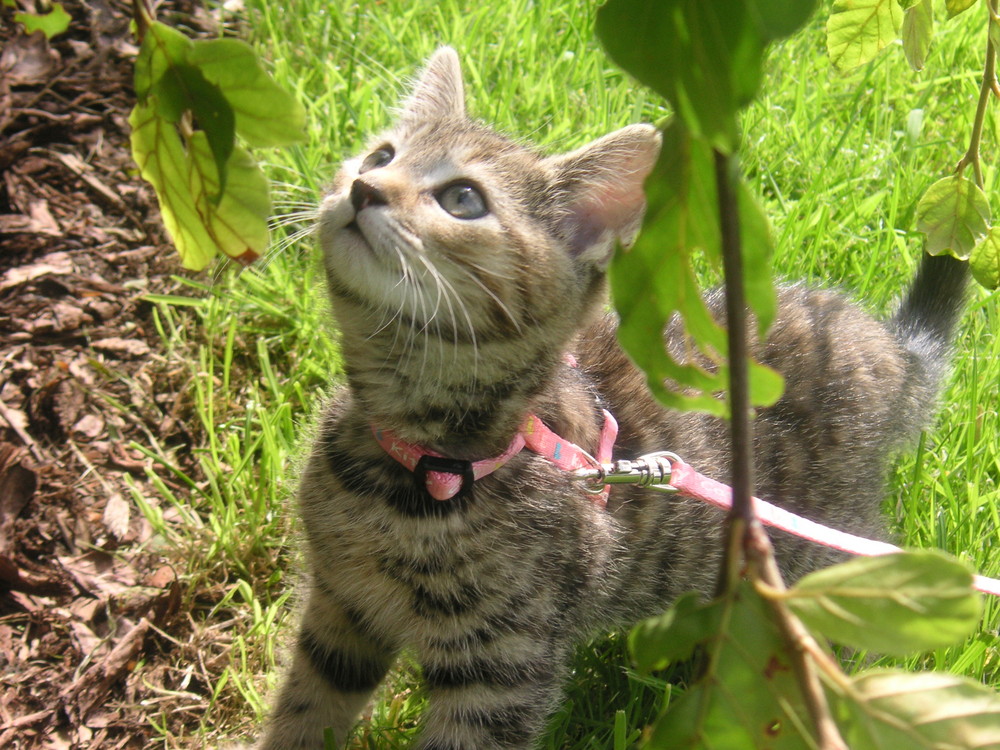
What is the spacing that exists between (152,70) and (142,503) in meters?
2.09

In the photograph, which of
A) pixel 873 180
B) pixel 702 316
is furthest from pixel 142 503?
pixel 873 180

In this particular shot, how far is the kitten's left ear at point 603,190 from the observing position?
1.82 meters

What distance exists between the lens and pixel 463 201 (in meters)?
1.86

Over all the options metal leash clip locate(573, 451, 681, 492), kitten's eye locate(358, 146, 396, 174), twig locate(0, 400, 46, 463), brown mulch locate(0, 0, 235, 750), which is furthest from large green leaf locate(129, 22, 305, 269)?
twig locate(0, 400, 46, 463)

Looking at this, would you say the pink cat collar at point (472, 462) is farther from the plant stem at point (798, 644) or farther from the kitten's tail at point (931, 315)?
the plant stem at point (798, 644)

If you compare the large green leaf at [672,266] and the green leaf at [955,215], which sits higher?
the large green leaf at [672,266]

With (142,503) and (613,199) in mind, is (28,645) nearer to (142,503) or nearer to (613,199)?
(142,503)

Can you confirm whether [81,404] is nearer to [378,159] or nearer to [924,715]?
[378,159]

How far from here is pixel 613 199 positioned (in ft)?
6.22

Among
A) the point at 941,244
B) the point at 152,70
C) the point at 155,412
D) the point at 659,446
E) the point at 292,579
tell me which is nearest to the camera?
the point at 152,70

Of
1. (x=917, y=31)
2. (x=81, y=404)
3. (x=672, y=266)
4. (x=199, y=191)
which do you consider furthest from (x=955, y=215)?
(x=81, y=404)

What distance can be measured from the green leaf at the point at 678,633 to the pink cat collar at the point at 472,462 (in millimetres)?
1233

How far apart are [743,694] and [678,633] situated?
0.16 ft

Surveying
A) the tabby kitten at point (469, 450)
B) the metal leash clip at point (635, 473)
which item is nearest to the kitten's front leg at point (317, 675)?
the tabby kitten at point (469, 450)
